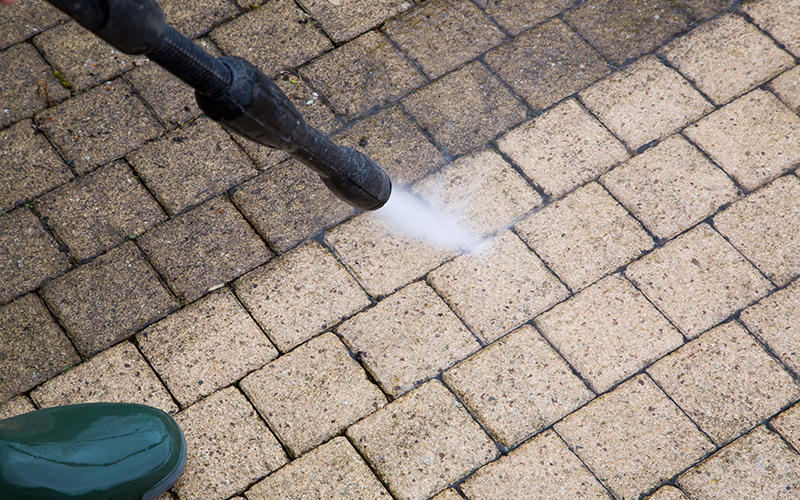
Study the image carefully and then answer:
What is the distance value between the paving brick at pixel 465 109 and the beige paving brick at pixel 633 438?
1.39 m

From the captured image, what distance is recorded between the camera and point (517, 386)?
2830 mm

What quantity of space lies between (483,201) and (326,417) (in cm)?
124

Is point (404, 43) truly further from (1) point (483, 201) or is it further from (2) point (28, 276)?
(2) point (28, 276)

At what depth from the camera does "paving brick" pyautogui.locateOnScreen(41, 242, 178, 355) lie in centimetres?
296

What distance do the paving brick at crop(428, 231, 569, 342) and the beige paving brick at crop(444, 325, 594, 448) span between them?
0.10 meters

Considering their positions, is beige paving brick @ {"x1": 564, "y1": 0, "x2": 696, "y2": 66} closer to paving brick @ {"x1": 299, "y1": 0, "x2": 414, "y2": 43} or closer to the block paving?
the block paving

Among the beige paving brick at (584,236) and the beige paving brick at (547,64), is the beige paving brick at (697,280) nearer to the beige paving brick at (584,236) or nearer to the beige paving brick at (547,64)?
the beige paving brick at (584,236)

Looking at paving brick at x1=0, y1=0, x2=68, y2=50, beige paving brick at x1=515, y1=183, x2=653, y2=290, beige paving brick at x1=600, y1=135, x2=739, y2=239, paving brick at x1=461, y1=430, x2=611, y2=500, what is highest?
paving brick at x1=0, y1=0, x2=68, y2=50

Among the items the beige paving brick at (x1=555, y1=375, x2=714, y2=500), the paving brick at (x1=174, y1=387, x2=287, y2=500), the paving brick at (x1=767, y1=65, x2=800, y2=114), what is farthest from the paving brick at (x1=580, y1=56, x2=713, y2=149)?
the paving brick at (x1=174, y1=387, x2=287, y2=500)

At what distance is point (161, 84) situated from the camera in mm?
3521

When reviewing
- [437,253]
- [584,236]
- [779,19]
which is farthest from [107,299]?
[779,19]

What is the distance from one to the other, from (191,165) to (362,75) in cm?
99

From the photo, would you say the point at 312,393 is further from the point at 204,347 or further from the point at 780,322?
the point at 780,322

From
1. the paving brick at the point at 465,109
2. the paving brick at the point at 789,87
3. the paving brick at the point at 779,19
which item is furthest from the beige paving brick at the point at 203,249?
the paving brick at the point at 779,19
